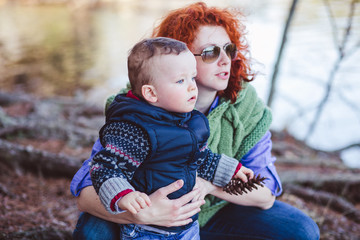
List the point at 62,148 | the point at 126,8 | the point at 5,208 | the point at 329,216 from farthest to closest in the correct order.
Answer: the point at 126,8
the point at 62,148
the point at 329,216
the point at 5,208

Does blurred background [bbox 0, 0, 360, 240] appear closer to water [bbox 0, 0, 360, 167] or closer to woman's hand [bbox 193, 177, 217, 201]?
water [bbox 0, 0, 360, 167]

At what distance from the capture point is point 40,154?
10.6 feet

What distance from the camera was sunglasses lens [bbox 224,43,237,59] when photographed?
6.35 ft

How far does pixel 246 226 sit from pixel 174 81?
1.23 m

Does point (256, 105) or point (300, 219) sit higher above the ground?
point (256, 105)

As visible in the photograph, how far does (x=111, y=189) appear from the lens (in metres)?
1.23

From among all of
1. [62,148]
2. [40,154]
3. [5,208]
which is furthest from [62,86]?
[5,208]

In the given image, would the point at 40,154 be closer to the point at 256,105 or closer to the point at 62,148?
the point at 62,148

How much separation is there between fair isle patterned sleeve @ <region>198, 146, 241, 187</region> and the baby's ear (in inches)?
16.6

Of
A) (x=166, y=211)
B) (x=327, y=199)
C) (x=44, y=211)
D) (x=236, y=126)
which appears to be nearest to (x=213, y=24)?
(x=236, y=126)

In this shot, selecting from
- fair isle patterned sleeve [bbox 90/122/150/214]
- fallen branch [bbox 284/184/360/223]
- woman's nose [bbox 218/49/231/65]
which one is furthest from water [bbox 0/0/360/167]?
fallen branch [bbox 284/184/360/223]

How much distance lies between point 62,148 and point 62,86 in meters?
6.53

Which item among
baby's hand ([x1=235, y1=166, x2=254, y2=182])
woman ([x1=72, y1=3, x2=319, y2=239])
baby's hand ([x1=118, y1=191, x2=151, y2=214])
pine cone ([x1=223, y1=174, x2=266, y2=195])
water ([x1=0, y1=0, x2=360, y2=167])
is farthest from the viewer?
water ([x1=0, y1=0, x2=360, y2=167])

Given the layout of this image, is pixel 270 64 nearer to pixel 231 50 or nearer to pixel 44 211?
pixel 231 50
